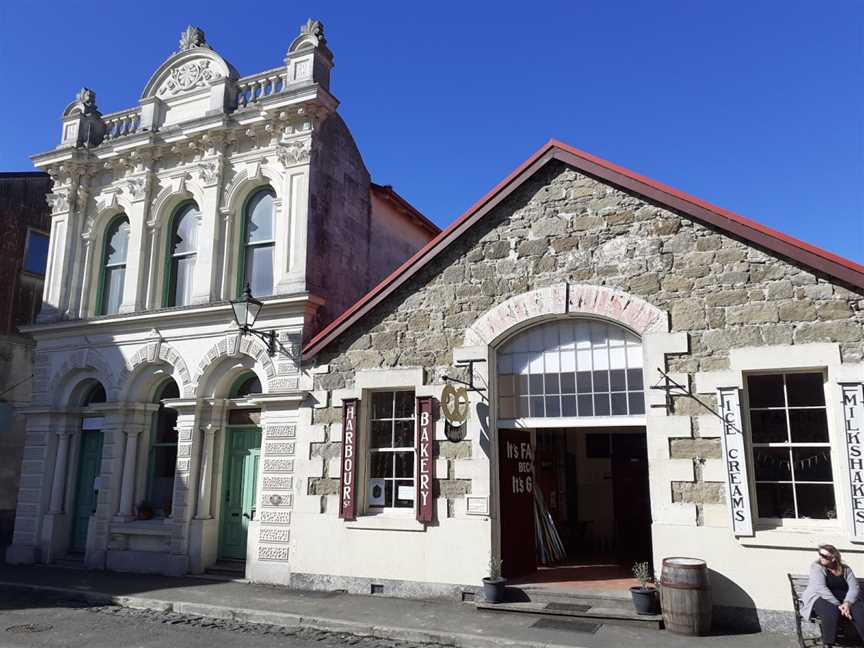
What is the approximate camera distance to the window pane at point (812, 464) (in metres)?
8.33

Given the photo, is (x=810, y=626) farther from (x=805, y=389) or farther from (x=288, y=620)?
(x=288, y=620)

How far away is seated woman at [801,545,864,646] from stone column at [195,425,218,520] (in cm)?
959

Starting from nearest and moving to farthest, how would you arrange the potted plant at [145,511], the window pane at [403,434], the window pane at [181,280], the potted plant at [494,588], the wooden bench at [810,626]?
the wooden bench at [810,626]
the potted plant at [494,588]
the window pane at [403,434]
the potted plant at [145,511]
the window pane at [181,280]

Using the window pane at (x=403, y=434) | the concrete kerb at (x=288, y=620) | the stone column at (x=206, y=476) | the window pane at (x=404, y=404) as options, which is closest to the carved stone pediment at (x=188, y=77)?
the stone column at (x=206, y=476)

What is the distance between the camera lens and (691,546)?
852 cm

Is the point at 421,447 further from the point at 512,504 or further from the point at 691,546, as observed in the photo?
the point at 691,546

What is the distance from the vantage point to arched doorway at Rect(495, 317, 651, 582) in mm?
9703

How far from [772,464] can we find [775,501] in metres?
0.45

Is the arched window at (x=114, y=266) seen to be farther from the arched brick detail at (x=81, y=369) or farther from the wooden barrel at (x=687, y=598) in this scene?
the wooden barrel at (x=687, y=598)

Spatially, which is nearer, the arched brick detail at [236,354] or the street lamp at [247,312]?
the street lamp at [247,312]

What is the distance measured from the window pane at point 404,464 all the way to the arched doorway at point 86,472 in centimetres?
689

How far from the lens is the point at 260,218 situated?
44.4ft

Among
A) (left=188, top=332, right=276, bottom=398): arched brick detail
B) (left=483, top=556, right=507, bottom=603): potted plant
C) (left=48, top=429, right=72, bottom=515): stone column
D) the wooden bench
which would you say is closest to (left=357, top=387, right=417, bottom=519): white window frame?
(left=483, top=556, right=507, bottom=603): potted plant

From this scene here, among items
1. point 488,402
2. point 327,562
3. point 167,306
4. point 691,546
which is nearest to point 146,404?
point 167,306
